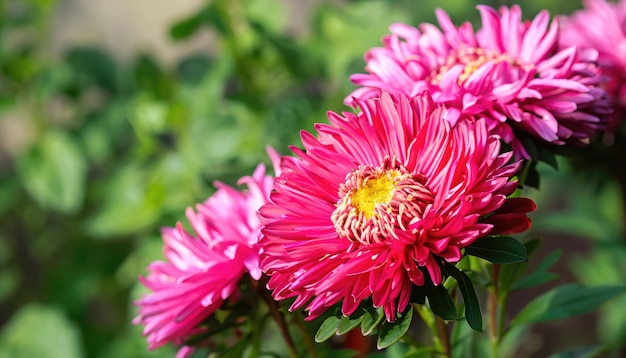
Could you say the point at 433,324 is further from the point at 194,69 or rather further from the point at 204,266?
the point at 194,69

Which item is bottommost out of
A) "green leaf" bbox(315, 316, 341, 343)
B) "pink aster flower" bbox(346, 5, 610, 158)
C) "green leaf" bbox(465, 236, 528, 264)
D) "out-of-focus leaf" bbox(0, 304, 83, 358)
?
"out-of-focus leaf" bbox(0, 304, 83, 358)

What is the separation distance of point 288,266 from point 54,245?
1006mm

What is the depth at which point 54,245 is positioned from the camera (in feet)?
4.13

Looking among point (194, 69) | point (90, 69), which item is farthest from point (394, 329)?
point (90, 69)

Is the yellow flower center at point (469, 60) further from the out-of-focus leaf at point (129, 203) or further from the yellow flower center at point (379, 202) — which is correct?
the out-of-focus leaf at point (129, 203)

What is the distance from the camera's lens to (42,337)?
1023mm

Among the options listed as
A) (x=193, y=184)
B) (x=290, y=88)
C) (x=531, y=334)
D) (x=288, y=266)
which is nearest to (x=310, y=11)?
(x=290, y=88)

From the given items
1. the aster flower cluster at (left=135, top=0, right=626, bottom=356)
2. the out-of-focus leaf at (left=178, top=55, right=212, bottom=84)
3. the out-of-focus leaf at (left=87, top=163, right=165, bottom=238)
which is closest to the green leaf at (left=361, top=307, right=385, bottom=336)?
the aster flower cluster at (left=135, top=0, right=626, bottom=356)

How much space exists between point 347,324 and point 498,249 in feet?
0.27

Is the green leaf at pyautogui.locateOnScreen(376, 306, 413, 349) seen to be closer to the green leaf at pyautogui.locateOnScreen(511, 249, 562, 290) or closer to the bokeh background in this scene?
the green leaf at pyautogui.locateOnScreen(511, 249, 562, 290)

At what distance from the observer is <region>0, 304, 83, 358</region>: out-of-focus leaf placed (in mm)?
999

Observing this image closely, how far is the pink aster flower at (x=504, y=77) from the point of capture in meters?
0.39

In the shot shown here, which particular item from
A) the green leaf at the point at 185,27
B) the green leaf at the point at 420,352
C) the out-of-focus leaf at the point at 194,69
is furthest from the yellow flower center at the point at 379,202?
the out-of-focus leaf at the point at 194,69

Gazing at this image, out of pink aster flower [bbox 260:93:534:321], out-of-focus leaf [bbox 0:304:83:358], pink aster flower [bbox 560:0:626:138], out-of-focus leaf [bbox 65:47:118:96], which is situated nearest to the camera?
pink aster flower [bbox 260:93:534:321]
